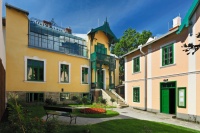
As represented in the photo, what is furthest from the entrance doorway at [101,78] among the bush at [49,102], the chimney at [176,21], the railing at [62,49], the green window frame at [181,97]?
the green window frame at [181,97]

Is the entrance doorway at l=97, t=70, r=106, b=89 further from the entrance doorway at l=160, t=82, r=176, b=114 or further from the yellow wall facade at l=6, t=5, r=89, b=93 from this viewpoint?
the entrance doorway at l=160, t=82, r=176, b=114

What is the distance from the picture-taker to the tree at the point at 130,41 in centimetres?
3797

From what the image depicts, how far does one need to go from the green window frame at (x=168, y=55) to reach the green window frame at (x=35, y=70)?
12689mm

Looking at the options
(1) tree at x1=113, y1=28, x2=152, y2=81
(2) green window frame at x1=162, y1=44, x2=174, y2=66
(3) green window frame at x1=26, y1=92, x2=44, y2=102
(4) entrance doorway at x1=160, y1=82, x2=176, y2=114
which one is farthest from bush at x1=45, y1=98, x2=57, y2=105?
(1) tree at x1=113, y1=28, x2=152, y2=81

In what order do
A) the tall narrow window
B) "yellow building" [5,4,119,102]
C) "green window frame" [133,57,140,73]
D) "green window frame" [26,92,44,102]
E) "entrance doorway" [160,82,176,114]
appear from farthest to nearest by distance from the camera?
1. the tall narrow window
2. "green window frame" [133,57,140,73]
3. "green window frame" [26,92,44,102]
4. "yellow building" [5,4,119,102]
5. "entrance doorway" [160,82,176,114]

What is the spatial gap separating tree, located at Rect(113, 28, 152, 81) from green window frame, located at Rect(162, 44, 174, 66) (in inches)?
929

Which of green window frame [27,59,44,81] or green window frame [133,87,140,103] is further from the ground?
green window frame [27,59,44,81]

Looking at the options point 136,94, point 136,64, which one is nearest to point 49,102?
point 136,94

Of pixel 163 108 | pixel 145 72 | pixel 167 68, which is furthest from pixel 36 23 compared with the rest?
pixel 163 108

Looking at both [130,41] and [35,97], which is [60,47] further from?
[130,41]

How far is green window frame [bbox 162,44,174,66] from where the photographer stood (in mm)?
13908

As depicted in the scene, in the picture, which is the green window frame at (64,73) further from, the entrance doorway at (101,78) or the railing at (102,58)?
the entrance doorway at (101,78)

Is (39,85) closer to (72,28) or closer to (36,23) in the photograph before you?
(36,23)

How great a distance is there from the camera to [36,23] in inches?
773
